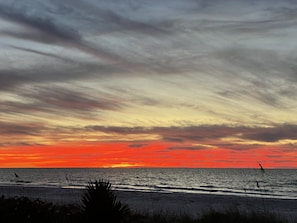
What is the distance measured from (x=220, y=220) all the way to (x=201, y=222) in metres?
0.87

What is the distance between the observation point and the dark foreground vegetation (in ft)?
34.4

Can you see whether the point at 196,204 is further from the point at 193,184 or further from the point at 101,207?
the point at 193,184

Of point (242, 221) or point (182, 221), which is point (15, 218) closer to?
point (182, 221)

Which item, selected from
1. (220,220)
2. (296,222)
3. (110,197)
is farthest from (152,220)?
(296,222)

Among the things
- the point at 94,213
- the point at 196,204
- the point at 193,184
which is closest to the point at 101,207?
the point at 94,213

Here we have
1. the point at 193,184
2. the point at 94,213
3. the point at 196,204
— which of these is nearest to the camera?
the point at 94,213

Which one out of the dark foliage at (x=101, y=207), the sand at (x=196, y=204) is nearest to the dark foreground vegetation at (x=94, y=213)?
the dark foliage at (x=101, y=207)

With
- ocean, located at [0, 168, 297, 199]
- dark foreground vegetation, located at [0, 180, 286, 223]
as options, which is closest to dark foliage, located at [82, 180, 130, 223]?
dark foreground vegetation, located at [0, 180, 286, 223]

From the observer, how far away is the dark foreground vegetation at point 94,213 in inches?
413

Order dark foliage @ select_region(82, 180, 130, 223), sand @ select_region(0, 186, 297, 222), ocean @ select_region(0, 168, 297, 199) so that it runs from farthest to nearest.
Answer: ocean @ select_region(0, 168, 297, 199)
sand @ select_region(0, 186, 297, 222)
dark foliage @ select_region(82, 180, 130, 223)

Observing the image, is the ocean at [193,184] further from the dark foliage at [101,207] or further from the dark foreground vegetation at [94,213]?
the dark foliage at [101,207]

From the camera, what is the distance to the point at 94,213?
10414 mm

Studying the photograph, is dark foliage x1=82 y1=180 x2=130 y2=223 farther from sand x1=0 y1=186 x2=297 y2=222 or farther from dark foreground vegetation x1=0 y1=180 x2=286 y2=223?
sand x1=0 y1=186 x2=297 y2=222

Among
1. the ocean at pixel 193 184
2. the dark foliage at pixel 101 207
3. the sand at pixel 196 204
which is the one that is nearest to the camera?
the dark foliage at pixel 101 207
